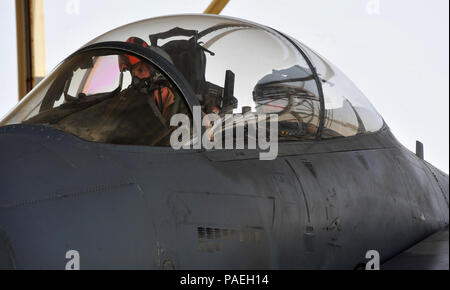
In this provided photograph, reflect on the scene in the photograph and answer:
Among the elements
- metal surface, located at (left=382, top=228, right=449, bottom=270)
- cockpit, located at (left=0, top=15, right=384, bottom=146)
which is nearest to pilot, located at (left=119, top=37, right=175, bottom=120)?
cockpit, located at (left=0, top=15, right=384, bottom=146)

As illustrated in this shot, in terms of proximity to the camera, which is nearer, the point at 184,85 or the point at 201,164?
the point at 201,164

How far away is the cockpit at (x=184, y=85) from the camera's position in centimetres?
274

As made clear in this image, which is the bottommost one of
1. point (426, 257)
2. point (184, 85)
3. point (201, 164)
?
point (426, 257)

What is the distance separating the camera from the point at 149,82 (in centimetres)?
292

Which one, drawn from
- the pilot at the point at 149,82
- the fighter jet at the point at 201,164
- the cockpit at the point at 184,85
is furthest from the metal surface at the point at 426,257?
the pilot at the point at 149,82

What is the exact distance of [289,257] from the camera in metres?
2.77

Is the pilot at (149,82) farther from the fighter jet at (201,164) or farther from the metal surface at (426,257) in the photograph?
the metal surface at (426,257)

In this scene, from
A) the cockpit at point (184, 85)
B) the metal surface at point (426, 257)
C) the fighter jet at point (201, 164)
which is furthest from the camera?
the metal surface at point (426, 257)

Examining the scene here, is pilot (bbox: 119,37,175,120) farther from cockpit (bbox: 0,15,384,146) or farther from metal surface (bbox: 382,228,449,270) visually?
metal surface (bbox: 382,228,449,270)

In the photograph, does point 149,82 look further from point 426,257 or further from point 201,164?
point 426,257

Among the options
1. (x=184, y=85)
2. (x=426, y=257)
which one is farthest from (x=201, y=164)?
(x=426, y=257)

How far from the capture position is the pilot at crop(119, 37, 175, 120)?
2.82 m

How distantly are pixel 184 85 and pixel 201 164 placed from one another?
47cm

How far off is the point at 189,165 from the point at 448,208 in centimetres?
236
